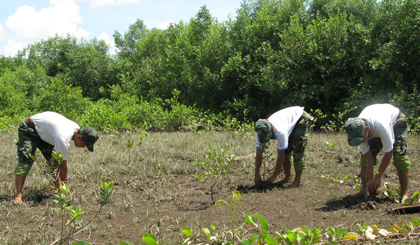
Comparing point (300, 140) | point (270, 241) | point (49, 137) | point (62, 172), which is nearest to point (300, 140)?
point (300, 140)

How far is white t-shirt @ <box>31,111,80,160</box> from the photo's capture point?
4000mm

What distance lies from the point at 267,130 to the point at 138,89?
49.9 ft

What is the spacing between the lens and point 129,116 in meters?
12.0

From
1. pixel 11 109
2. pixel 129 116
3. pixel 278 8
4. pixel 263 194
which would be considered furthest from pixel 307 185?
pixel 11 109

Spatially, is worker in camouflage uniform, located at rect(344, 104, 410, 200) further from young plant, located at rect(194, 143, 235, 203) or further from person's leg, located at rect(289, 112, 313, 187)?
young plant, located at rect(194, 143, 235, 203)

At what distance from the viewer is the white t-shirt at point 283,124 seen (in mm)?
4273

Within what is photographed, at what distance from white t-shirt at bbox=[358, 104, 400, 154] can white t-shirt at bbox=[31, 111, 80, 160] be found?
12.6ft

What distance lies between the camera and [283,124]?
14.4 ft

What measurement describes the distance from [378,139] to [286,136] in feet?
Answer: 3.96

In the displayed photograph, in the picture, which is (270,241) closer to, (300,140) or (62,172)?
(300,140)

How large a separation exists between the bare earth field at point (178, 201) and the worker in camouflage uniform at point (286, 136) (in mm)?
353

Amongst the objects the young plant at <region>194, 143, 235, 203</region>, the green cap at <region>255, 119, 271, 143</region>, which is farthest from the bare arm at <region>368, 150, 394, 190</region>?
the young plant at <region>194, 143, 235, 203</region>

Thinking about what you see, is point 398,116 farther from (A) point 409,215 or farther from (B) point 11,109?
(B) point 11,109

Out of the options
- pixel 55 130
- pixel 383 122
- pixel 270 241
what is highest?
pixel 383 122
